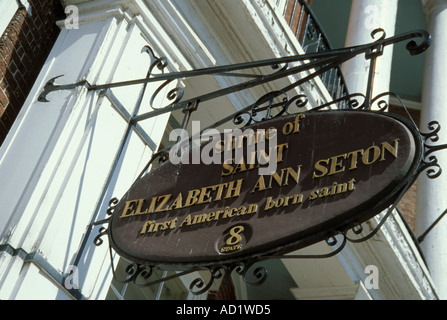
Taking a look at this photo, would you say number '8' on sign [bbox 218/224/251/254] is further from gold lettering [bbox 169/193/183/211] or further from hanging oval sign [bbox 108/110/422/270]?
gold lettering [bbox 169/193/183/211]

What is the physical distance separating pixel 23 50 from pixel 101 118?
1.15 meters

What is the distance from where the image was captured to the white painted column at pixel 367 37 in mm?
9798

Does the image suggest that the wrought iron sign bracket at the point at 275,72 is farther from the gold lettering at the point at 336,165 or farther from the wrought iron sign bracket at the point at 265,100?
the gold lettering at the point at 336,165

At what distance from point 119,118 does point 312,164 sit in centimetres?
203

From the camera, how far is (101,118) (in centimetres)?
562

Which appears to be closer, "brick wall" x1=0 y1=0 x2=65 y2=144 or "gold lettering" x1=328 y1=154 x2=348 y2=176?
"gold lettering" x1=328 y1=154 x2=348 y2=176

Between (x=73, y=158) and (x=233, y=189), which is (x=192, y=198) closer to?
(x=233, y=189)

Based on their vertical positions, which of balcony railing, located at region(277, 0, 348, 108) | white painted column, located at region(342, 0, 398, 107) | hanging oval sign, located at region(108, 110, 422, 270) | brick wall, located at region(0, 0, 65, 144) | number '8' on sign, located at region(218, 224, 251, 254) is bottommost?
number '8' on sign, located at region(218, 224, 251, 254)

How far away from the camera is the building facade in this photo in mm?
4984

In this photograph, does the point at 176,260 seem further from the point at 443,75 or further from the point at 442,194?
the point at 443,75

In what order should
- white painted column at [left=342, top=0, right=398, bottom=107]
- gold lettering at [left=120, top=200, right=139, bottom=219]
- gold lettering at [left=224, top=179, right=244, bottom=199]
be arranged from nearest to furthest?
gold lettering at [left=224, top=179, right=244, bottom=199] < gold lettering at [left=120, top=200, right=139, bottom=219] < white painted column at [left=342, top=0, right=398, bottom=107]

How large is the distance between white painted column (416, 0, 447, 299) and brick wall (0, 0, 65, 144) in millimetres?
6114

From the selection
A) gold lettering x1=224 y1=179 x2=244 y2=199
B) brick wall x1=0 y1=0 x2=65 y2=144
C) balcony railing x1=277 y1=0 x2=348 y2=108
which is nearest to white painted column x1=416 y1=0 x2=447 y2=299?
balcony railing x1=277 y1=0 x2=348 y2=108

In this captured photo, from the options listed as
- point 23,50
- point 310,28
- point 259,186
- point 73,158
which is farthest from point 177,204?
point 310,28
